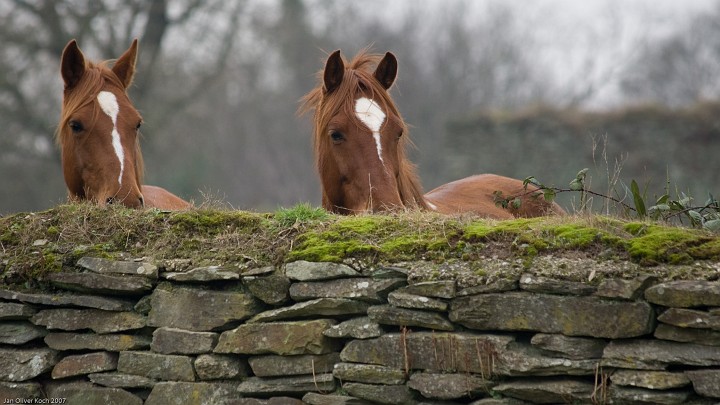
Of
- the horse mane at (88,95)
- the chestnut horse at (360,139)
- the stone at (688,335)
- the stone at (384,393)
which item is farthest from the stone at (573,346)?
the horse mane at (88,95)

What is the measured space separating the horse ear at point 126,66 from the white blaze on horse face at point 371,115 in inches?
80.0

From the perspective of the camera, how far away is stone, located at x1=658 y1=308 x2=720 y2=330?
3.33m

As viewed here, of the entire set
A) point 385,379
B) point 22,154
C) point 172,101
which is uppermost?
point 172,101

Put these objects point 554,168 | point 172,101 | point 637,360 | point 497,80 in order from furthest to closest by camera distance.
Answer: point 497,80, point 172,101, point 554,168, point 637,360

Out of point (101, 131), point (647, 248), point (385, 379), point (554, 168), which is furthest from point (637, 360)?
point (554, 168)

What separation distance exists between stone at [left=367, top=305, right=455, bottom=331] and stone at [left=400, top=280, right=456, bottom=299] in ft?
0.28

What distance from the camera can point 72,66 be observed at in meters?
6.36

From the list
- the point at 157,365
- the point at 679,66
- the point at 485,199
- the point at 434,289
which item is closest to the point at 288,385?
the point at 157,365

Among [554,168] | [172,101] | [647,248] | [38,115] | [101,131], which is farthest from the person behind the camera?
[172,101]

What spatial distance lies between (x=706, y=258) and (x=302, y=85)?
3080cm

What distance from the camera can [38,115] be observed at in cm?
2009

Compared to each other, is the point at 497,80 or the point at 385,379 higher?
the point at 497,80

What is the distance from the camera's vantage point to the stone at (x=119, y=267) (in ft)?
14.5

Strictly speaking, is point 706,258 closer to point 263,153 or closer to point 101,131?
point 101,131
